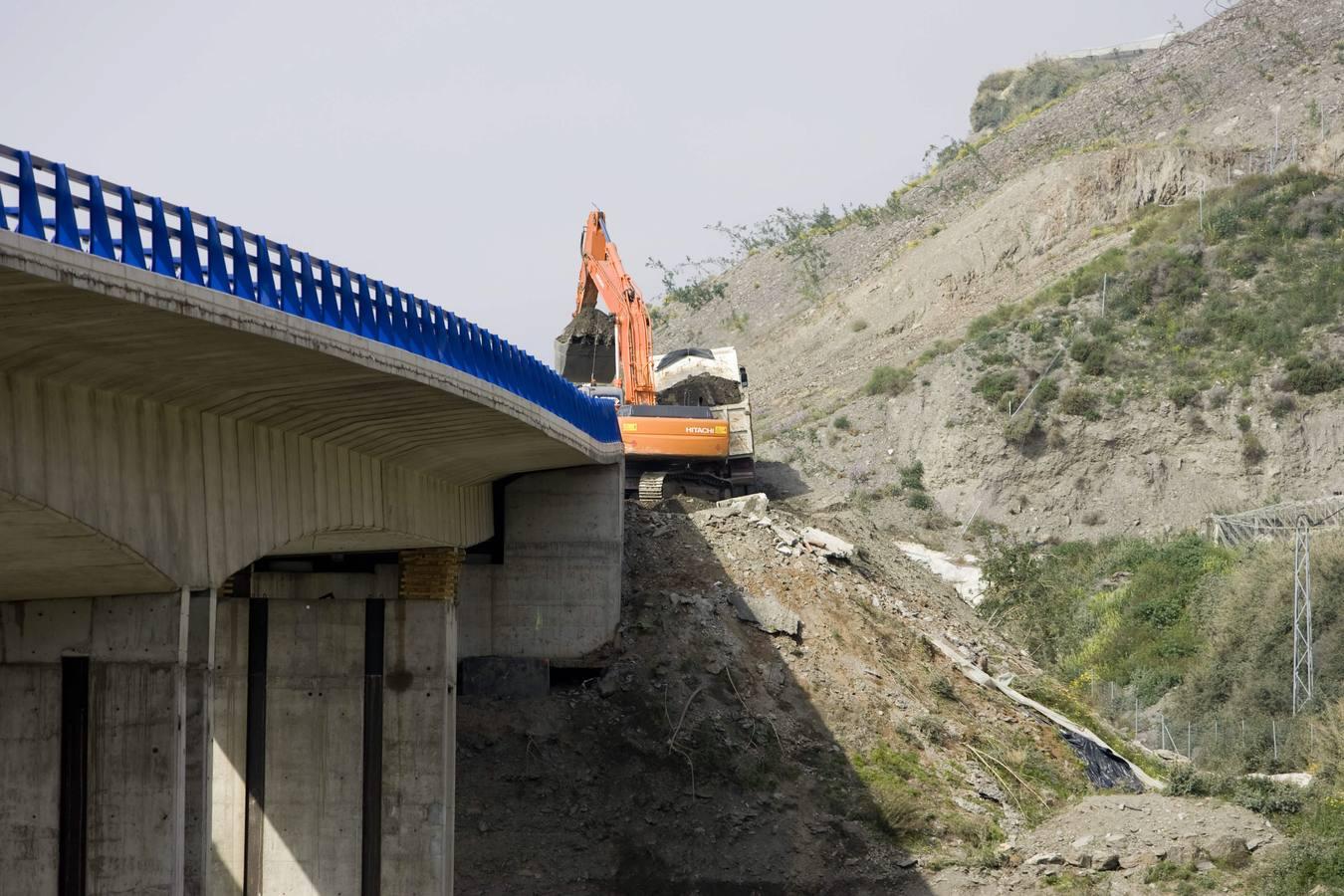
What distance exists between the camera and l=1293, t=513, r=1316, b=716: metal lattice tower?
33.4 metres

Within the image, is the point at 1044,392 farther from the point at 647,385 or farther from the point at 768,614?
the point at 768,614

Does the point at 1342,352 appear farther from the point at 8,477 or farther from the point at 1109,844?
the point at 8,477

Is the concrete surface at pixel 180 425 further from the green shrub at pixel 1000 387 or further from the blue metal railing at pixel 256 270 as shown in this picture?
the green shrub at pixel 1000 387

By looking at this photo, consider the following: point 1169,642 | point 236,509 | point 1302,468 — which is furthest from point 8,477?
point 1302,468

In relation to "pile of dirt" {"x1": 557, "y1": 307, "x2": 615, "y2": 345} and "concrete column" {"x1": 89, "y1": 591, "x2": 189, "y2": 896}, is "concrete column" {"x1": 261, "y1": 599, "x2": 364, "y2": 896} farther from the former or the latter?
"pile of dirt" {"x1": 557, "y1": 307, "x2": 615, "y2": 345}

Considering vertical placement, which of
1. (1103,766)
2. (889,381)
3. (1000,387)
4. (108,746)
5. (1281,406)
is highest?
(889,381)

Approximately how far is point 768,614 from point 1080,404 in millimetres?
26086

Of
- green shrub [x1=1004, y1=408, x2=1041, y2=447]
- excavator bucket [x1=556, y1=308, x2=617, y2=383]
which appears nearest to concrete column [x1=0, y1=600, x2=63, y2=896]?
excavator bucket [x1=556, y1=308, x2=617, y2=383]

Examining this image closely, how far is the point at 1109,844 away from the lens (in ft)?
85.8

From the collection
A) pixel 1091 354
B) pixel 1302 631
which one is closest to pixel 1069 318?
pixel 1091 354

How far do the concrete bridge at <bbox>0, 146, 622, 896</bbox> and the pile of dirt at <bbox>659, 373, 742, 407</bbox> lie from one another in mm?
16932

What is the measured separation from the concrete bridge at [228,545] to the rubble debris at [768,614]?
536cm

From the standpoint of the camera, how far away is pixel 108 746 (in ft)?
55.1

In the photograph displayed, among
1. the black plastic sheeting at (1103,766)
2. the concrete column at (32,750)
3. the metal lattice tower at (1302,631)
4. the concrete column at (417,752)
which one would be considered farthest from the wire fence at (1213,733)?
the concrete column at (32,750)
